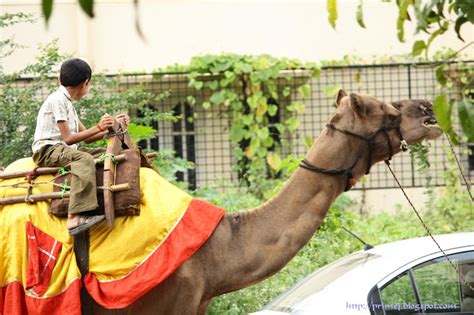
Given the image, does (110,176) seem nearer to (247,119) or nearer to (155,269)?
(155,269)

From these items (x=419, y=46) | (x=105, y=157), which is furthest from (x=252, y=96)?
(x=419, y=46)

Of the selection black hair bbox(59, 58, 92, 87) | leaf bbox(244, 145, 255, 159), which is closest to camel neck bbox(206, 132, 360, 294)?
black hair bbox(59, 58, 92, 87)

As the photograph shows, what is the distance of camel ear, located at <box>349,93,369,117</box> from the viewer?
272 inches

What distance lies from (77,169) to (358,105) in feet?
6.56

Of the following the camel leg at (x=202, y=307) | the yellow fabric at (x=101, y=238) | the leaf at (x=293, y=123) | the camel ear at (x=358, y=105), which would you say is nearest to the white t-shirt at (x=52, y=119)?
the yellow fabric at (x=101, y=238)

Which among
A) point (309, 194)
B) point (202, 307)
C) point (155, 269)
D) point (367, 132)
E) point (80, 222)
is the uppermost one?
point (367, 132)

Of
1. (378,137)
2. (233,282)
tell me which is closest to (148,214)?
(233,282)

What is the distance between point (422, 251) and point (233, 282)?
141 centimetres

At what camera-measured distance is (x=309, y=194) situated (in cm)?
697

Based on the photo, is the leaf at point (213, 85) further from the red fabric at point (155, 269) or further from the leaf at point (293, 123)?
the red fabric at point (155, 269)

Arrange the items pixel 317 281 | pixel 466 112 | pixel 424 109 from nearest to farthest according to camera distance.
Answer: pixel 466 112, pixel 424 109, pixel 317 281

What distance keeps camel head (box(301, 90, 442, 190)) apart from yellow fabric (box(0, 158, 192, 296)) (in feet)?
3.59

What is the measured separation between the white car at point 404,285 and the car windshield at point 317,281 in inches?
0.8

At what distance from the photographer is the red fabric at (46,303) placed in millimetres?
6480
